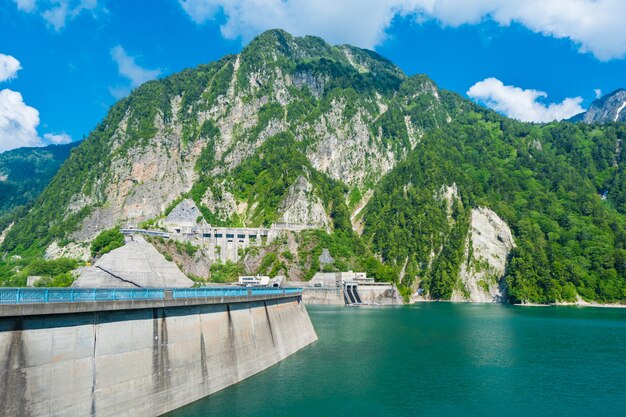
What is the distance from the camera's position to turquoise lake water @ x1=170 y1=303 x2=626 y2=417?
1569 inches

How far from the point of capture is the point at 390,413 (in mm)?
39000

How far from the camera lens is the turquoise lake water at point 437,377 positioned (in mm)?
39844

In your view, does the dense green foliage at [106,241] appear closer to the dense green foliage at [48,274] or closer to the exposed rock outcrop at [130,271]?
the dense green foliage at [48,274]

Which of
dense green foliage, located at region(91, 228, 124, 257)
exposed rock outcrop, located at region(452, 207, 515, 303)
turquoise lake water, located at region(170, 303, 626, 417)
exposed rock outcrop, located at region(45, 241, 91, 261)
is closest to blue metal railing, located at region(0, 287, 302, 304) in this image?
turquoise lake water, located at region(170, 303, 626, 417)

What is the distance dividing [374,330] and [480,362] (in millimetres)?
28881

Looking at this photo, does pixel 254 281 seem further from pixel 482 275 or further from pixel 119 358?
pixel 119 358

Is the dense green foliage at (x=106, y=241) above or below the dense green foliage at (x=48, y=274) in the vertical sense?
above

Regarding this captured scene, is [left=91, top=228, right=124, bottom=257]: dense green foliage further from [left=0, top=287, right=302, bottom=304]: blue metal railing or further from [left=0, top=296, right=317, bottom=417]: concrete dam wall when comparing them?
[left=0, top=287, right=302, bottom=304]: blue metal railing

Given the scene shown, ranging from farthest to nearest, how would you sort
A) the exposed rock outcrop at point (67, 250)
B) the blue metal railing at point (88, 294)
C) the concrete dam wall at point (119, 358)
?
the exposed rock outcrop at point (67, 250) < the blue metal railing at point (88, 294) < the concrete dam wall at point (119, 358)

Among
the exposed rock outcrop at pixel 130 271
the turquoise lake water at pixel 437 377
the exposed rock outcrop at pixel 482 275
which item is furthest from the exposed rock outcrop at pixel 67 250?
the exposed rock outcrop at pixel 482 275

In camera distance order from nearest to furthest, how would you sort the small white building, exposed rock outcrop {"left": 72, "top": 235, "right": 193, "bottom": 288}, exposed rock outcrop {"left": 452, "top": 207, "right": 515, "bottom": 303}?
1. exposed rock outcrop {"left": 72, "top": 235, "right": 193, "bottom": 288}
2. the small white building
3. exposed rock outcrop {"left": 452, "top": 207, "right": 515, "bottom": 303}

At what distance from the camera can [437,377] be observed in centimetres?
5197

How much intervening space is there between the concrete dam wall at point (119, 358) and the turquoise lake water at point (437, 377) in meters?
2.34

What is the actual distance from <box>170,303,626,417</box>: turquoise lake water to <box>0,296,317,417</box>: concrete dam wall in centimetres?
234
